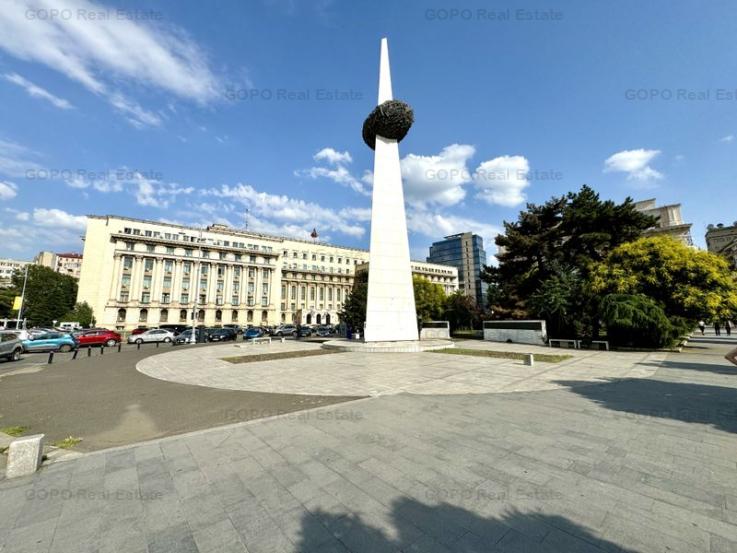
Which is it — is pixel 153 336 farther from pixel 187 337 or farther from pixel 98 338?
pixel 98 338

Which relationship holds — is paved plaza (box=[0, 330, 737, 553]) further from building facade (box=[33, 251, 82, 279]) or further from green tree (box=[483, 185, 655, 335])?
building facade (box=[33, 251, 82, 279])

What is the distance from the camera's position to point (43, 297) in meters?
60.5

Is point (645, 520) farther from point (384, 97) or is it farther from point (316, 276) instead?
point (316, 276)

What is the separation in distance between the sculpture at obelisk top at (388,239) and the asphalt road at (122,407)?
14662mm

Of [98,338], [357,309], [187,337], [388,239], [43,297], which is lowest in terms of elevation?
[187,337]

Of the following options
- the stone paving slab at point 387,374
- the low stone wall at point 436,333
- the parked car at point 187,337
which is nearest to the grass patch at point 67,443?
the stone paving slab at point 387,374

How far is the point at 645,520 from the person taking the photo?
130 inches

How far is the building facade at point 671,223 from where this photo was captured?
46344mm

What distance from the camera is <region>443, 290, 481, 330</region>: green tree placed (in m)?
48.8

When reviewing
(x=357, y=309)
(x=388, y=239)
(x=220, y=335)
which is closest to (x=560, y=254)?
(x=388, y=239)

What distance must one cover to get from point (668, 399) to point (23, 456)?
1416cm

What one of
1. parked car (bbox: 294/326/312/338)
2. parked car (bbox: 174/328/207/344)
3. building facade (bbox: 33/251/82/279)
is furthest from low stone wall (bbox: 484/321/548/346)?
building facade (bbox: 33/251/82/279)

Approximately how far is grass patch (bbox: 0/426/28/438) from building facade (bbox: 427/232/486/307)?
A: 11388 cm

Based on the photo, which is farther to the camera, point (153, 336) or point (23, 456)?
point (153, 336)
